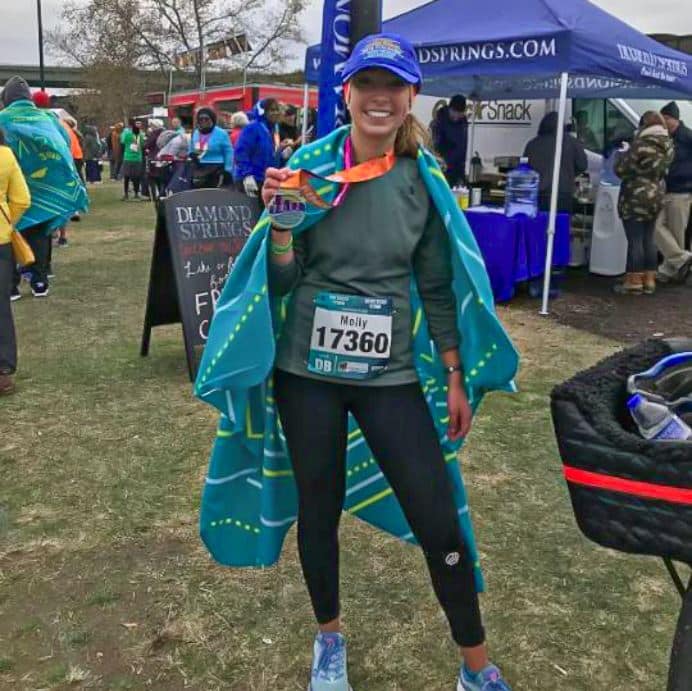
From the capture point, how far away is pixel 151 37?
143ft

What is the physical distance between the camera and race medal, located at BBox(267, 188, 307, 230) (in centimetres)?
191

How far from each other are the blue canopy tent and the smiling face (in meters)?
5.21

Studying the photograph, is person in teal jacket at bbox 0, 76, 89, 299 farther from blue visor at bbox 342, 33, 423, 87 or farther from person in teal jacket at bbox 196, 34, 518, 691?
blue visor at bbox 342, 33, 423, 87

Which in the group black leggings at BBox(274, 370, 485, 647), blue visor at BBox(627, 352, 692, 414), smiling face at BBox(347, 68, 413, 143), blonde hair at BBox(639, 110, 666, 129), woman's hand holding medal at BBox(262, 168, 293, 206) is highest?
blonde hair at BBox(639, 110, 666, 129)

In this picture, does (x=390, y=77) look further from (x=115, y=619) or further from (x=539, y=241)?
(x=539, y=241)

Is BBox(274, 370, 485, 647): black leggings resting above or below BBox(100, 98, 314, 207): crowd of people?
below

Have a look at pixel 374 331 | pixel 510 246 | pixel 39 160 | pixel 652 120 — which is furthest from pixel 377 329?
pixel 652 120

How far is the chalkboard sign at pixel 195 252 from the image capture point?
497 cm

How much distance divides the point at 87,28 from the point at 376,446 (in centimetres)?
4659

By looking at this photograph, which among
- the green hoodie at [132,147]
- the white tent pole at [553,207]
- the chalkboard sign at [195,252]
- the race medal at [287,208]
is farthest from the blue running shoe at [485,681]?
the green hoodie at [132,147]

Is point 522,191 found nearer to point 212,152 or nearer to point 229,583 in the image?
point 212,152

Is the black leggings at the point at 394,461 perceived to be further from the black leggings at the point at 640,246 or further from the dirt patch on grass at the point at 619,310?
the black leggings at the point at 640,246

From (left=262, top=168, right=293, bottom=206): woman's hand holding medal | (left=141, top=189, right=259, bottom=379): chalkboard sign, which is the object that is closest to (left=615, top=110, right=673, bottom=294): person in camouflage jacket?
(left=141, top=189, right=259, bottom=379): chalkboard sign

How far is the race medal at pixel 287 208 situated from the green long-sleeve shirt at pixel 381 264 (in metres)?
0.12
